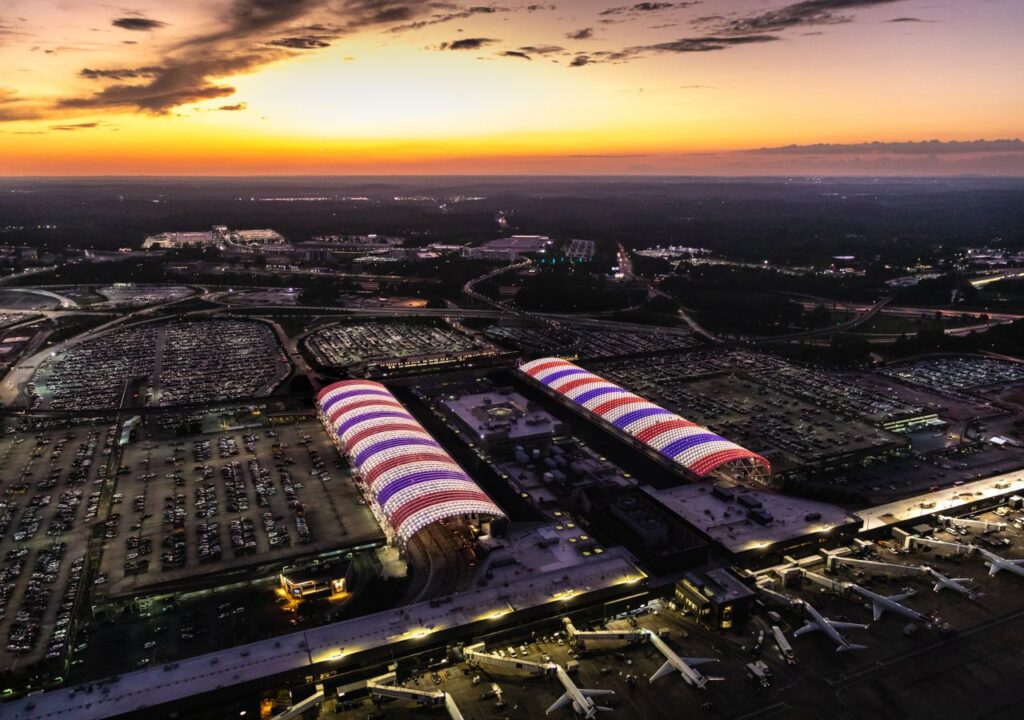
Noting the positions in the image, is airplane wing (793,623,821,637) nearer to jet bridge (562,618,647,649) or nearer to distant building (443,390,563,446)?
jet bridge (562,618,647,649)

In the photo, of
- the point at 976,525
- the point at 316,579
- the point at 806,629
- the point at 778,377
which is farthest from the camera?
the point at 778,377

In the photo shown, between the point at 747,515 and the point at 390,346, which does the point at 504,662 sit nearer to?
the point at 747,515

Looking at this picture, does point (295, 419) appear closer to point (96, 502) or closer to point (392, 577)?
point (96, 502)

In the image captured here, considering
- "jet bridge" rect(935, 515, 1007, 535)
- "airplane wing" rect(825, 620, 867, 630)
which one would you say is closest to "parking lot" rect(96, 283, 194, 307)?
"airplane wing" rect(825, 620, 867, 630)

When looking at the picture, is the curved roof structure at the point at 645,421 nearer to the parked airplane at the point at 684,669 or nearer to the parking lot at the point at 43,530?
the parked airplane at the point at 684,669

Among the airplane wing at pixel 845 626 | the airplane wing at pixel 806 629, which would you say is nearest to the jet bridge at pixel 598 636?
the airplane wing at pixel 806 629

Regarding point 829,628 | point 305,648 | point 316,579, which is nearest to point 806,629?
point 829,628
